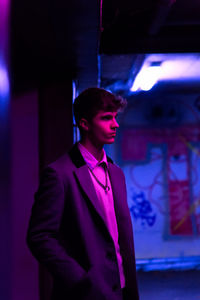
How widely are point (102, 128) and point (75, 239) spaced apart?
69 cm

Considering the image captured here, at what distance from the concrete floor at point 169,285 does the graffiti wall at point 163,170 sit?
53cm

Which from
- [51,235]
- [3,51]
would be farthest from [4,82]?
[51,235]

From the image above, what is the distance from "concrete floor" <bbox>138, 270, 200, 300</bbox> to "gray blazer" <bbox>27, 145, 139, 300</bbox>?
333 centimetres

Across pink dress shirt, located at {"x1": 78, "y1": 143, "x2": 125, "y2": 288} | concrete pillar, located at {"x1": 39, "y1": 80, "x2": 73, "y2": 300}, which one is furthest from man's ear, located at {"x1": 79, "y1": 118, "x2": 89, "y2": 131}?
concrete pillar, located at {"x1": 39, "y1": 80, "x2": 73, "y2": 300}

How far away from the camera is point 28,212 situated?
3.76 metres

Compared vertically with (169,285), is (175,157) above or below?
above

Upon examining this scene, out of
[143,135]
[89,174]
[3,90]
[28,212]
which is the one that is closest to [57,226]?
[89,174]

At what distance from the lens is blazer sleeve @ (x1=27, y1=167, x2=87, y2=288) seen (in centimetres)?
170

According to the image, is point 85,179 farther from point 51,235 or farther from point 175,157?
point 175,157

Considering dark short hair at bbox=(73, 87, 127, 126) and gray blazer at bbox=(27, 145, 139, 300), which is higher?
dark short hair at bbox=(73, 87, 127, 126)

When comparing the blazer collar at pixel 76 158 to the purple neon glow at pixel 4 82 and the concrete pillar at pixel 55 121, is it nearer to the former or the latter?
the purple neon glow at pixel 4 82

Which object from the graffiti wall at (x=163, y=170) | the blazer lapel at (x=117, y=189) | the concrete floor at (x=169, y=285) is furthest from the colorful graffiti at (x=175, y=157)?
the blazer lapel at (x=117, y=189)

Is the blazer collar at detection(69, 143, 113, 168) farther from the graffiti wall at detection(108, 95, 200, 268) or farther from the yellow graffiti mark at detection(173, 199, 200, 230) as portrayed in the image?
the yellow graffiti mark at detection(173, 199, 200, 230)

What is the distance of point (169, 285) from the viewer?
545 cm
